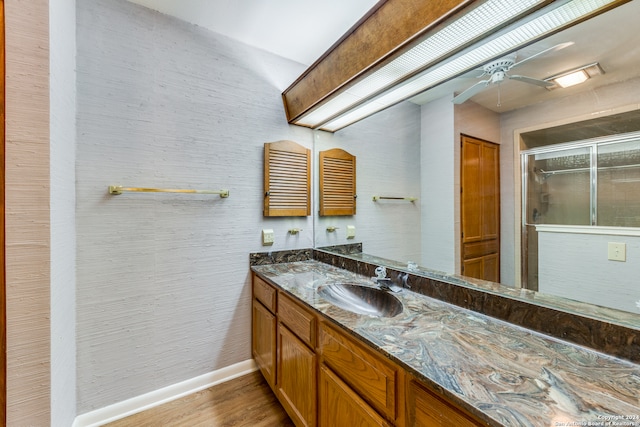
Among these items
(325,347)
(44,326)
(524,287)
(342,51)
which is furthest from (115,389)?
(342,51)

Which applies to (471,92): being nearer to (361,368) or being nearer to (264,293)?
(361,368)

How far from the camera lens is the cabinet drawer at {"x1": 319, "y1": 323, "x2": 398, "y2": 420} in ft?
2.56

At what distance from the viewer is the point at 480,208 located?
139 centimetres

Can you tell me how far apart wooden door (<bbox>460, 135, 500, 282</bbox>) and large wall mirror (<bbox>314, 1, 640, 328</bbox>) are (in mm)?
32

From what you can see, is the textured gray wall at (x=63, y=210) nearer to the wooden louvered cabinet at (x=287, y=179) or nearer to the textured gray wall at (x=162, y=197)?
the textured gray wall at (x=162, y=197)

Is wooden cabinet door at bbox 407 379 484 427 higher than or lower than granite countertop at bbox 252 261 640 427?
lower

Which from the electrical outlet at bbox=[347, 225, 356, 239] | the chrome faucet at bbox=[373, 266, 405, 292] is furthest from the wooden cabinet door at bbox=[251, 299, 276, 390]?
the electrical outlet at bbox=[347, 225, 356, 239]

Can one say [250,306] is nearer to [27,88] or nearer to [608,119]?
[27,88]

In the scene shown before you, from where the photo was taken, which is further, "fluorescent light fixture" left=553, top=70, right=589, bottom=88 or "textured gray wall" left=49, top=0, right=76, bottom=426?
"textured gray wall" left=49, top=0, right=76, bottom=426

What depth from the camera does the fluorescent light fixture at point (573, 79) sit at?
3.14 feet

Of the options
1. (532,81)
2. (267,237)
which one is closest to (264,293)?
(267,237)

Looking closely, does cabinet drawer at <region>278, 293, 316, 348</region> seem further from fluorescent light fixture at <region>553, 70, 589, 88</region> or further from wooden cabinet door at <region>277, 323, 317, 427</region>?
fluorescent light fixture at <region>553, 70, 589, 88</region>

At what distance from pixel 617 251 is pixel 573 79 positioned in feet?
2.16

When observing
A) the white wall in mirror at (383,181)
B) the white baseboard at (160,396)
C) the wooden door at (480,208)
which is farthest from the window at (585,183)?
the white baseboard at (160,396)
